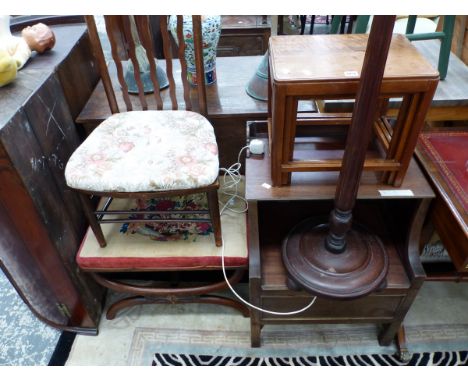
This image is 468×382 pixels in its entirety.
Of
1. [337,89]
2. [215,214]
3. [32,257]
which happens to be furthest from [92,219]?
[337,89]

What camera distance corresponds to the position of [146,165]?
953mm

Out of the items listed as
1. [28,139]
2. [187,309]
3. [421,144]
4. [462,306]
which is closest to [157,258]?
[187,309]

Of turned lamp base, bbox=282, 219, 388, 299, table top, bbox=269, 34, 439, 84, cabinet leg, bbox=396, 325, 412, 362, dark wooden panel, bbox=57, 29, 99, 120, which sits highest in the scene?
table top, bbox=269, 34, 439, 84

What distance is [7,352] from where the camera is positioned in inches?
50.1

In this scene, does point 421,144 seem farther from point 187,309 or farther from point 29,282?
point 29,282

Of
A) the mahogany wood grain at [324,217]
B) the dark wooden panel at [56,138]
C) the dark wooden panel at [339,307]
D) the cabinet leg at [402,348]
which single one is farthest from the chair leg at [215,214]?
the cabinet leg at [402,348]

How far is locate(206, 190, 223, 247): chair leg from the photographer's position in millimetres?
991

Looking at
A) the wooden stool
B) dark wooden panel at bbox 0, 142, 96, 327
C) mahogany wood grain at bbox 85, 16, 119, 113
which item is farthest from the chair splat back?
dark wooden panel at bbox 0, 142, 96, 327

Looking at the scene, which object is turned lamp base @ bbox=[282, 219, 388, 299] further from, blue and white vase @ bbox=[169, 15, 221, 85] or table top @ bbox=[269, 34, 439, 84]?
blue and white vase @ bbox=[169, 15, 221, 85]

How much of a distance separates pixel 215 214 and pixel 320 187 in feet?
1.06

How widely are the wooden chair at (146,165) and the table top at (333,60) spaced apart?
32 centimetres

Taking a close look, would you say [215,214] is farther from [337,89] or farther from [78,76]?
[78,76]

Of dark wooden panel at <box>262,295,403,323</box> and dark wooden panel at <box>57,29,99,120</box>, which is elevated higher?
dark wooden panel at <box>57,29,99,120</box>

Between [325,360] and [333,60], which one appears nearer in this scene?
[333,60]
